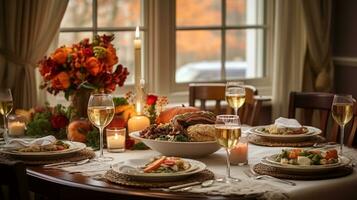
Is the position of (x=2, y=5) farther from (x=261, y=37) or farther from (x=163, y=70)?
(x=261, y=37)

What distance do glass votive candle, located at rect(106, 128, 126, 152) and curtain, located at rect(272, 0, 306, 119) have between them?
78.0 inches

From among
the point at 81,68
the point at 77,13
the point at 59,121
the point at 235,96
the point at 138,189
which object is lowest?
the point at 138,189

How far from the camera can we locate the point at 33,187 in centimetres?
205

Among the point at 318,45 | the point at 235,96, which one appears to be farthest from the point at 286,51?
the point at 235,96

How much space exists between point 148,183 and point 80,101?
879 millimetres

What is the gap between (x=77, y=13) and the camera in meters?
3.82

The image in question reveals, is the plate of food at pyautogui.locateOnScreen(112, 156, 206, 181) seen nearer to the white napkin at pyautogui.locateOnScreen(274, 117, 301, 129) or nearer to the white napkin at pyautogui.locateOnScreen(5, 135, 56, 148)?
the white napkin at pyautogui.locateOnScreen(5, 135, 56, 148)

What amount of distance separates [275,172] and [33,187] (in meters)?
0.72

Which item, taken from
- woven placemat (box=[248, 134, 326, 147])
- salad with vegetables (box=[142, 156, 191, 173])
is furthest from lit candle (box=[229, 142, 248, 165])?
woven placemat (box=[248, 134, 326, 147])

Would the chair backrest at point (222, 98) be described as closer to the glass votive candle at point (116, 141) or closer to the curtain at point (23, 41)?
the curtain at point (23, 41)

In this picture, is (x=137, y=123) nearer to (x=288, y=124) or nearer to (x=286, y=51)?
(x=288, y=124)

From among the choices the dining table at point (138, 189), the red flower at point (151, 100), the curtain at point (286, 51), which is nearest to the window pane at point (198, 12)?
the curtain at point (286, 51)

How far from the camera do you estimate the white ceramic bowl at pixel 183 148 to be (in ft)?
7.19

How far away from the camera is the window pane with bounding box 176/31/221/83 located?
13.6 feet
